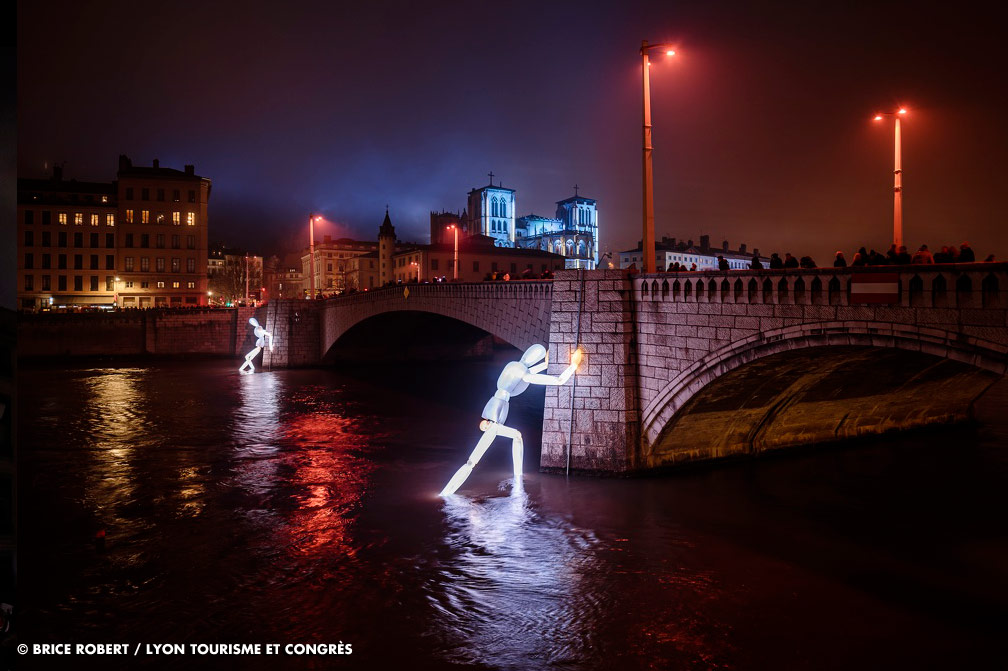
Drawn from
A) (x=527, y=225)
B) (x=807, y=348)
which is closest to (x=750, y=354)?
(x=807, y=348)

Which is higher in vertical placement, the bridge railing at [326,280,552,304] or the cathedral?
the cathedral

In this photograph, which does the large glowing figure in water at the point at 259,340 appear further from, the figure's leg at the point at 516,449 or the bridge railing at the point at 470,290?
the figure's leg at the point at 516,449

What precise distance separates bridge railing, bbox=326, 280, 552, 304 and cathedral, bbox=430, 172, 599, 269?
76.2 metres

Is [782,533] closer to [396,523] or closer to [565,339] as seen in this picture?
[565,339]

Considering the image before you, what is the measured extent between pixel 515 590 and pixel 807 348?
6616 mm

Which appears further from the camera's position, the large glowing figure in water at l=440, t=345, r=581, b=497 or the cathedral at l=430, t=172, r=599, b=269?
the cathedral at l=430, t=172, r=599, b=269

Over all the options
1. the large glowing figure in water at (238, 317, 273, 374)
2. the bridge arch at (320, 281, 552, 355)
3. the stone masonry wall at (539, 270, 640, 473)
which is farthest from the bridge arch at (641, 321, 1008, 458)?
the large glowing figure in water at (238, 317, 273, 374)

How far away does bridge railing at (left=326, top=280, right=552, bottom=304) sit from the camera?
20.1m

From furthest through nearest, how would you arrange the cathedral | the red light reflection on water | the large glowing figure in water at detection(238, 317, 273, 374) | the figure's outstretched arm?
the cathedral, the large glowing figure in water at detection(238, 317, 273, 374), the figure's outstretched arm, the red light reflection on water

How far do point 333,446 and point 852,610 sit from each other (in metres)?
15.7

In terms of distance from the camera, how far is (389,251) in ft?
291

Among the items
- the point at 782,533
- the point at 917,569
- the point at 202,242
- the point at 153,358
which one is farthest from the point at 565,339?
the point at 202,242

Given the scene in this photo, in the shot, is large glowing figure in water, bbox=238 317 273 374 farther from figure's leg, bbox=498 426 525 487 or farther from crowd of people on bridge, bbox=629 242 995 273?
crowd of people on bridge, bbox=629 242 995 273

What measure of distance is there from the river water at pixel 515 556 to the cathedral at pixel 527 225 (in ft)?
305
